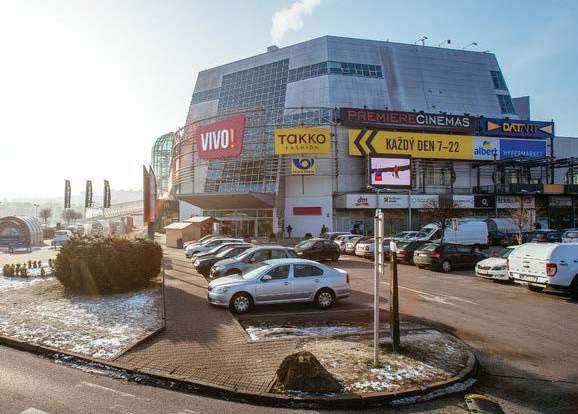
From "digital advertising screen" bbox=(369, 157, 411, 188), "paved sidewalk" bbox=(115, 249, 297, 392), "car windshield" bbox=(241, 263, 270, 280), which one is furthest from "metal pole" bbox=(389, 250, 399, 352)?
"car windshield" bbox=(241, 263, 270, 280)

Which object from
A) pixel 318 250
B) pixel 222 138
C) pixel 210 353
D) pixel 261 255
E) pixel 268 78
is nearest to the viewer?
pixel 210 353

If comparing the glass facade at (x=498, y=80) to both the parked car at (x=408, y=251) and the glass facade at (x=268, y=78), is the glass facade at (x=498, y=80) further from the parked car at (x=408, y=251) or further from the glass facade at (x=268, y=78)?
the parked car at (x=408, y=251)

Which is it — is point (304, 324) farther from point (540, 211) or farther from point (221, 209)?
point (540, 211)

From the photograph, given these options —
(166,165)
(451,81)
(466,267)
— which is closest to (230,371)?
(466,267)

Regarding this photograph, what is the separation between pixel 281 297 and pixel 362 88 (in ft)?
155

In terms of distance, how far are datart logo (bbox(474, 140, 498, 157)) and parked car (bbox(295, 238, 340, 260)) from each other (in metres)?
32.4

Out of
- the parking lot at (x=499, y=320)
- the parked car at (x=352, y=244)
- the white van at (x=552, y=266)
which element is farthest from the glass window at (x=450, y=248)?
the parked car at (x=352, y=244)

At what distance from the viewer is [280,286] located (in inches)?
460

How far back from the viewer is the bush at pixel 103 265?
13664mm

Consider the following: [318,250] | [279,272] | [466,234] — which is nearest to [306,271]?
[279,272]

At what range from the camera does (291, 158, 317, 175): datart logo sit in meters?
45.1

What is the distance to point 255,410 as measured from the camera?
5.69 meters

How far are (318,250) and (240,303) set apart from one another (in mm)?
13028

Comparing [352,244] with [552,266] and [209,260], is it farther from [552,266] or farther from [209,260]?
[552,266]
